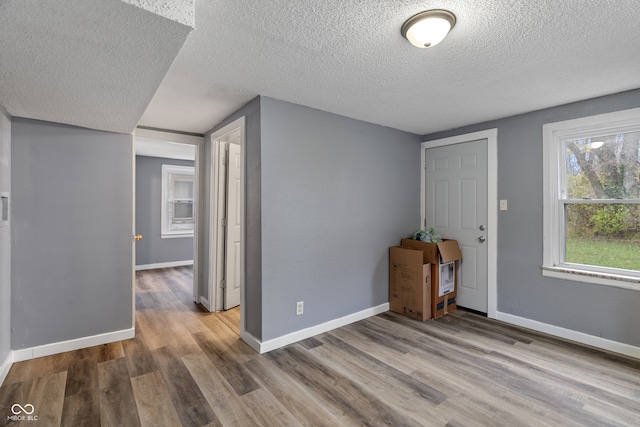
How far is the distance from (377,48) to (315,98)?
36.4 inches

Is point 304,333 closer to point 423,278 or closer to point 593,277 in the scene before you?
point 423,278

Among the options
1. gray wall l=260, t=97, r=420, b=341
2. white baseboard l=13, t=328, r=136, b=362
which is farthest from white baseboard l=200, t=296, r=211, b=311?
gray wall l=260, t=97, r=420, b=341

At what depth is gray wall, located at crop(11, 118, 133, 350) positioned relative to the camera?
95.0 inches

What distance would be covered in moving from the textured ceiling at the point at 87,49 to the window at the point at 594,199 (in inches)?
131

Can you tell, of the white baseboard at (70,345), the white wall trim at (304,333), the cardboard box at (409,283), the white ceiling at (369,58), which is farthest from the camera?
the cardboard box at (409,283)

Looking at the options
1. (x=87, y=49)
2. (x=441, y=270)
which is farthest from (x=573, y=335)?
(x=87, y=49)

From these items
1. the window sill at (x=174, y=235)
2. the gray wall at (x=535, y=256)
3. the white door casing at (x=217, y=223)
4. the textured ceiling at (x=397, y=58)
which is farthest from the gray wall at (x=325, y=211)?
the window sill at (x=174, y=235)

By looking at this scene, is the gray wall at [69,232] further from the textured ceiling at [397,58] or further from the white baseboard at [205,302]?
the white baseboard at [205,302]

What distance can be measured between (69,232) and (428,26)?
3.09m

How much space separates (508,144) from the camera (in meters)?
3.25

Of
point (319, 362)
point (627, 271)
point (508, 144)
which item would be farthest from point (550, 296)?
point (319, 362)

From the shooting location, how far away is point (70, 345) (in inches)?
102

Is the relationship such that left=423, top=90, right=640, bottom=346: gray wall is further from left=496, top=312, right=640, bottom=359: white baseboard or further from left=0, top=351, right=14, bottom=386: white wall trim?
left=0, top=351, right=14, bottom=386: white wall trim

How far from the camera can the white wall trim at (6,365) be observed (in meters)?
2.11
